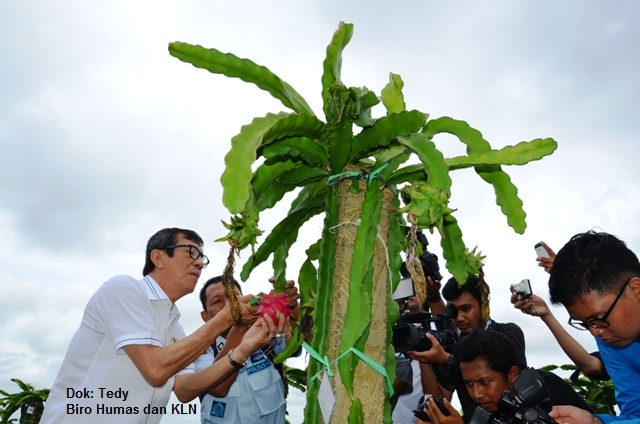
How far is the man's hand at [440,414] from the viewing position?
3656mm

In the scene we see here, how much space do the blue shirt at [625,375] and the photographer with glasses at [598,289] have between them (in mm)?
396

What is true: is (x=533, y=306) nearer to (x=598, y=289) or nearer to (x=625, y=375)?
(x=625, y=375)

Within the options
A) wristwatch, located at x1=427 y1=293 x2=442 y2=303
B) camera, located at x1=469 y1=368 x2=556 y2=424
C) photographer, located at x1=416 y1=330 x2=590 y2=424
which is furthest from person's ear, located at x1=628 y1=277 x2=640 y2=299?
wristwatch, located at x1=427 y1=293 x2=442 y2=303

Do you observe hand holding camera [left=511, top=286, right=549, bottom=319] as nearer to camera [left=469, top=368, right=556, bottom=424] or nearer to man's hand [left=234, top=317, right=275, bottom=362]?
camera [left=469, top=368, right=556, bottom=424]

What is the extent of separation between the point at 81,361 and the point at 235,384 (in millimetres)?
1314

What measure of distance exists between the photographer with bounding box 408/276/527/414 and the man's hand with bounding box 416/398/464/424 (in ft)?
1.12

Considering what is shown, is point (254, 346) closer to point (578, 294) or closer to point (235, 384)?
point (235, 384)

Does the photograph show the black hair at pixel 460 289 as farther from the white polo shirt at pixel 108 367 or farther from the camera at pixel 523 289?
the white polo shirt at pixel 108 367

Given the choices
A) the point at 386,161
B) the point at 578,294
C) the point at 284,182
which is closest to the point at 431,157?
the point at 386,161

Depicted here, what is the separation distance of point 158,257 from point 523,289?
2.79 metres

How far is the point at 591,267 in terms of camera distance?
100 inches

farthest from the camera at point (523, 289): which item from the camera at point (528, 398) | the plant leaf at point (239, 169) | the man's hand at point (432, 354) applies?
the plant leaf at point (239, 169)

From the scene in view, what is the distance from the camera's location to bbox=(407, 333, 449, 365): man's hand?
3.93m

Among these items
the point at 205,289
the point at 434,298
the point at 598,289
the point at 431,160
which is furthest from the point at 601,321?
the point at 205,289
